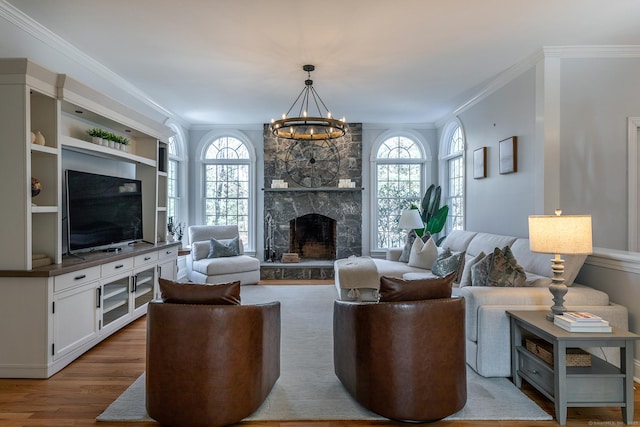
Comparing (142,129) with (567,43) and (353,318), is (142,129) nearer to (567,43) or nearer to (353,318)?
(353,318)

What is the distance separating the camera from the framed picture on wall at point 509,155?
4.44 meters

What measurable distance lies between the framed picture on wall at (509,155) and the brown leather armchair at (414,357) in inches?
112

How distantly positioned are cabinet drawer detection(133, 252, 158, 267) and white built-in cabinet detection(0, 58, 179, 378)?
31 centimetres

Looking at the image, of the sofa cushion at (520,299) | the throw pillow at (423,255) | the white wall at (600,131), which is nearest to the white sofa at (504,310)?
the sofa cushion at (520,299)

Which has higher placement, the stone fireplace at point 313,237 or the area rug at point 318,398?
the stone fireplace at point 313,237

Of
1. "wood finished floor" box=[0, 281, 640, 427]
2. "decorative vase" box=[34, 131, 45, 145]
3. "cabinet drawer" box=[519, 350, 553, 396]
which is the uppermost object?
"decorative vase" box=[34, 131, 45, 145]

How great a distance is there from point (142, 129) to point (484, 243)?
14.4 feet

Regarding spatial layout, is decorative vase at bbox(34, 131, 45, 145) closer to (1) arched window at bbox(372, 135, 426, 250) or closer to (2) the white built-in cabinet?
(2) the white built-in cabinet

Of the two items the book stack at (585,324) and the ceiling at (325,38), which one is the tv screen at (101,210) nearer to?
the ceiling at (325,38)

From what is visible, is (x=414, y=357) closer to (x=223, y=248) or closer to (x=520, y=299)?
(x=520, y=299)

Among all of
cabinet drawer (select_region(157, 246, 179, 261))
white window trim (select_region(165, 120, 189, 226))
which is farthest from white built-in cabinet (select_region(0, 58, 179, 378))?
white window trim (select_region(165, 120, 189, 226))

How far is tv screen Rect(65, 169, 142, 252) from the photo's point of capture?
355 cm

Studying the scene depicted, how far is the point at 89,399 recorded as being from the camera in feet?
8.43

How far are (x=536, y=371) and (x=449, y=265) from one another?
1830mm
